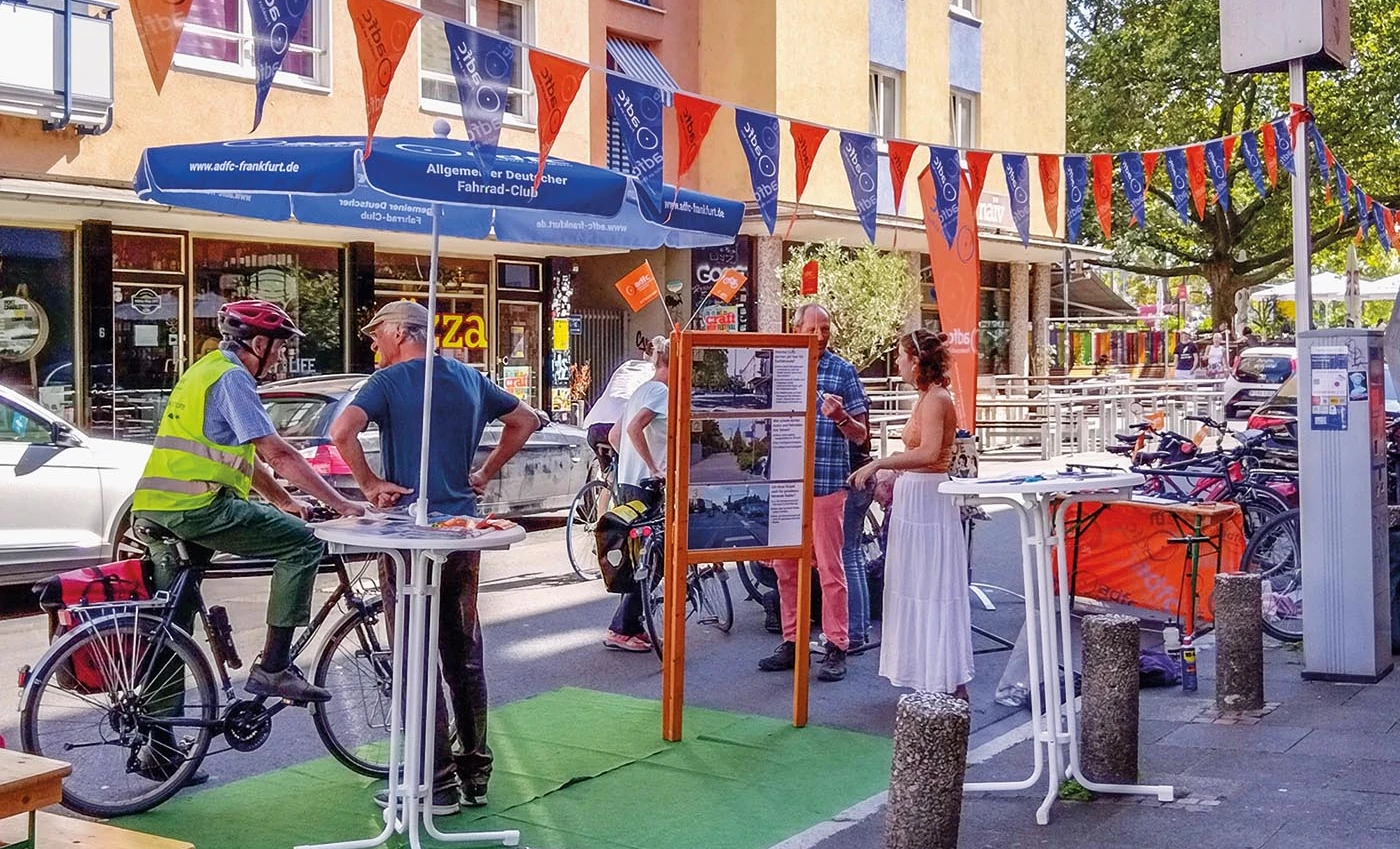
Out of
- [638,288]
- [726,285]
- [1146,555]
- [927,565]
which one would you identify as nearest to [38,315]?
[638,288]

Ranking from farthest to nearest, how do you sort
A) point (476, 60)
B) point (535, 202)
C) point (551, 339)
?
point (551, 339) < point (535, 202) < point (476, 60)

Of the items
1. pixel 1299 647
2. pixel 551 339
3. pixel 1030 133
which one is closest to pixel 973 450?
pixel 1299 647

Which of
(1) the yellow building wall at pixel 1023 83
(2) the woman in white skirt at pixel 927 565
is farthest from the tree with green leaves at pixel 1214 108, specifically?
(2) the woman in white skirt at pixel 927 565

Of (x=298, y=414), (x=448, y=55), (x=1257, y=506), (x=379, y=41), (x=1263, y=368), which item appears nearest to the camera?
(x=379, y=41)

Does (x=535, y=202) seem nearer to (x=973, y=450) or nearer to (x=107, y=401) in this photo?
(x=973, y=450)

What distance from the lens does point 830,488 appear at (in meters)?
7.74

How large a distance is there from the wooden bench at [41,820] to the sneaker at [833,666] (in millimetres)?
4792

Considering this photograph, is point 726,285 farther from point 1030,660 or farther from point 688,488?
point 1030,660

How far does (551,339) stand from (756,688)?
15.1 m

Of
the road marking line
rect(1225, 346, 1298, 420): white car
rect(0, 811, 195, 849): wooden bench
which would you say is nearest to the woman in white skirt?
the road marking line

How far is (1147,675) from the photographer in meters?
7.71

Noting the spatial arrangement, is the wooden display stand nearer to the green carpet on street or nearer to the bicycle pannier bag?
the green carpet on street

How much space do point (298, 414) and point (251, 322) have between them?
19.8 feet

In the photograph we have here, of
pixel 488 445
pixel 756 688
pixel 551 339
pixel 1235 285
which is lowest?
pixel 756 688
